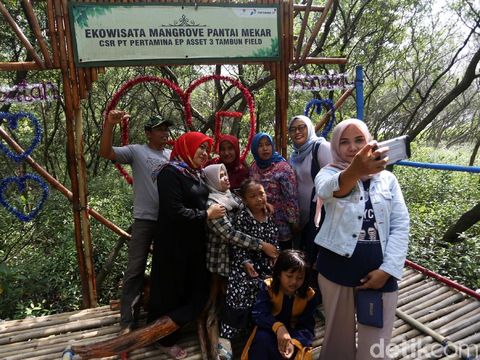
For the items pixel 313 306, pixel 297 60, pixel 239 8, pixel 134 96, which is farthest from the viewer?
pixel 134 96

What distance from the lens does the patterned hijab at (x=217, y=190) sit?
255 centimetres

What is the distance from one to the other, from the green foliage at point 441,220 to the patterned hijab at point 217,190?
3.25 metres

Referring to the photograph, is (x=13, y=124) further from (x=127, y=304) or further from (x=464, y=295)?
(x=464, y=295)

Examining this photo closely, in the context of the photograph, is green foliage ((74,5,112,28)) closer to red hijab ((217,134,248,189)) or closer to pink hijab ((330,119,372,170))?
red hijab ((217,134,248,189))

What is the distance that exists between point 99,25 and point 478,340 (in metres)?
3.98

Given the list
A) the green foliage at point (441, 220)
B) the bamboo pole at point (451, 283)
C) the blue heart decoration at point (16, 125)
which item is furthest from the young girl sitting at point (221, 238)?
the green foliage at point (441, 220)

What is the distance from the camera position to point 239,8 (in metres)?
3.10

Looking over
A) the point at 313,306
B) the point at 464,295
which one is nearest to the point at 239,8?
the point at 313,306

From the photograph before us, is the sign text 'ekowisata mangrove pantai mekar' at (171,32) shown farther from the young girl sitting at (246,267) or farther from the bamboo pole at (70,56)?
the young girl sitting at (246,267)

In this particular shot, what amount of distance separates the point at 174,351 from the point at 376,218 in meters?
1.79

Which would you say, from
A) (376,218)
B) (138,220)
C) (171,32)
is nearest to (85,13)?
(171,32)

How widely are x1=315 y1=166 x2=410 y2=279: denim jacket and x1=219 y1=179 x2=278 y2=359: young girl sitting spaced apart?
74 cm

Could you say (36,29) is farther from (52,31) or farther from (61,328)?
(61,328)

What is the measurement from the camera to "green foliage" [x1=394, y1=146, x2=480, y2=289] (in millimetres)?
4316
